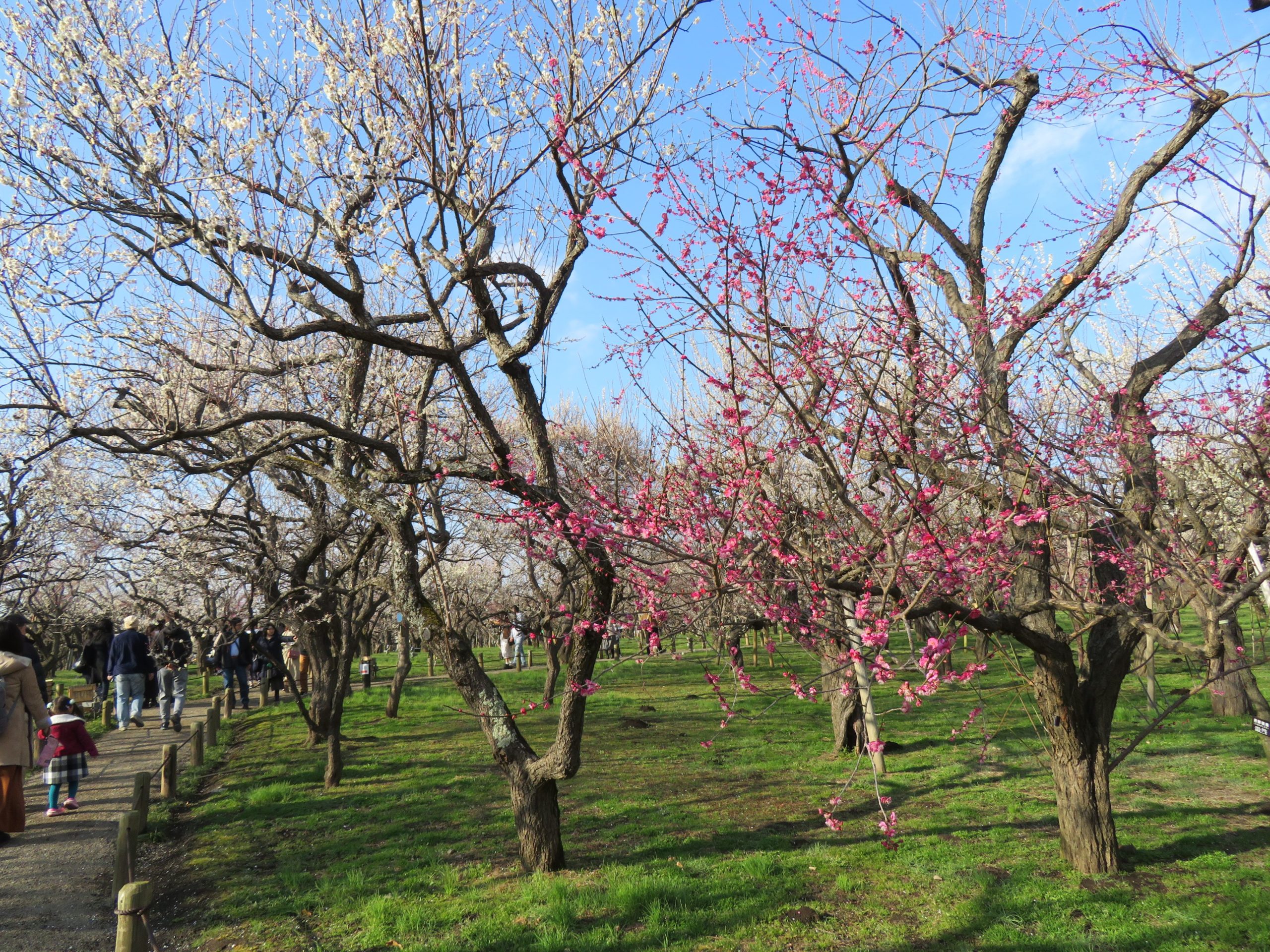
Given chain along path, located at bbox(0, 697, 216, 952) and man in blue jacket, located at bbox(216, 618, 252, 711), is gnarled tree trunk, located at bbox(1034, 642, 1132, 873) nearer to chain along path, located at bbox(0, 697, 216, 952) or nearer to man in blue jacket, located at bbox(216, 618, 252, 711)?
chain along path, located at bbox(0, 697, 216, 952)

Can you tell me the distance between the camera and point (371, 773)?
10164 millimetres

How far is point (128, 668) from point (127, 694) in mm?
730

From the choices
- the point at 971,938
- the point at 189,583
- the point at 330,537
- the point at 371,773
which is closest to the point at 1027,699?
the point at 971,938

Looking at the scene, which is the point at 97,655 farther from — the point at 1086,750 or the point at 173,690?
the point at 1086,750

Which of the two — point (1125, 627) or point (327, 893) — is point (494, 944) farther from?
point (1125, 627)

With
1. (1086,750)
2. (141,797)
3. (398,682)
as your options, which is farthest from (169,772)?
(1086,750)

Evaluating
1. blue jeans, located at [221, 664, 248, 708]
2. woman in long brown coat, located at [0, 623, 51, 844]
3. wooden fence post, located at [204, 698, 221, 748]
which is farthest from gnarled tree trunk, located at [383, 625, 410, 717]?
woman in long brown coat, located at [0, 623, 51, 844]

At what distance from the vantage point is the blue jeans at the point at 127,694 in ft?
43.2

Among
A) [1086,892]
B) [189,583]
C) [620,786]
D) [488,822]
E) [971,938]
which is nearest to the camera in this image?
[971,938]

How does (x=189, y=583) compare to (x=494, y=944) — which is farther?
(x=189, y=583)

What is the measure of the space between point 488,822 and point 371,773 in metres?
2.92

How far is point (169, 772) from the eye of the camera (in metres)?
9.09

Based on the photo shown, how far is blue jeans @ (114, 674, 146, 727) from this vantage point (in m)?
13.2

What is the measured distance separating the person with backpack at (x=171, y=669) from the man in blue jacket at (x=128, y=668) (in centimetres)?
69
